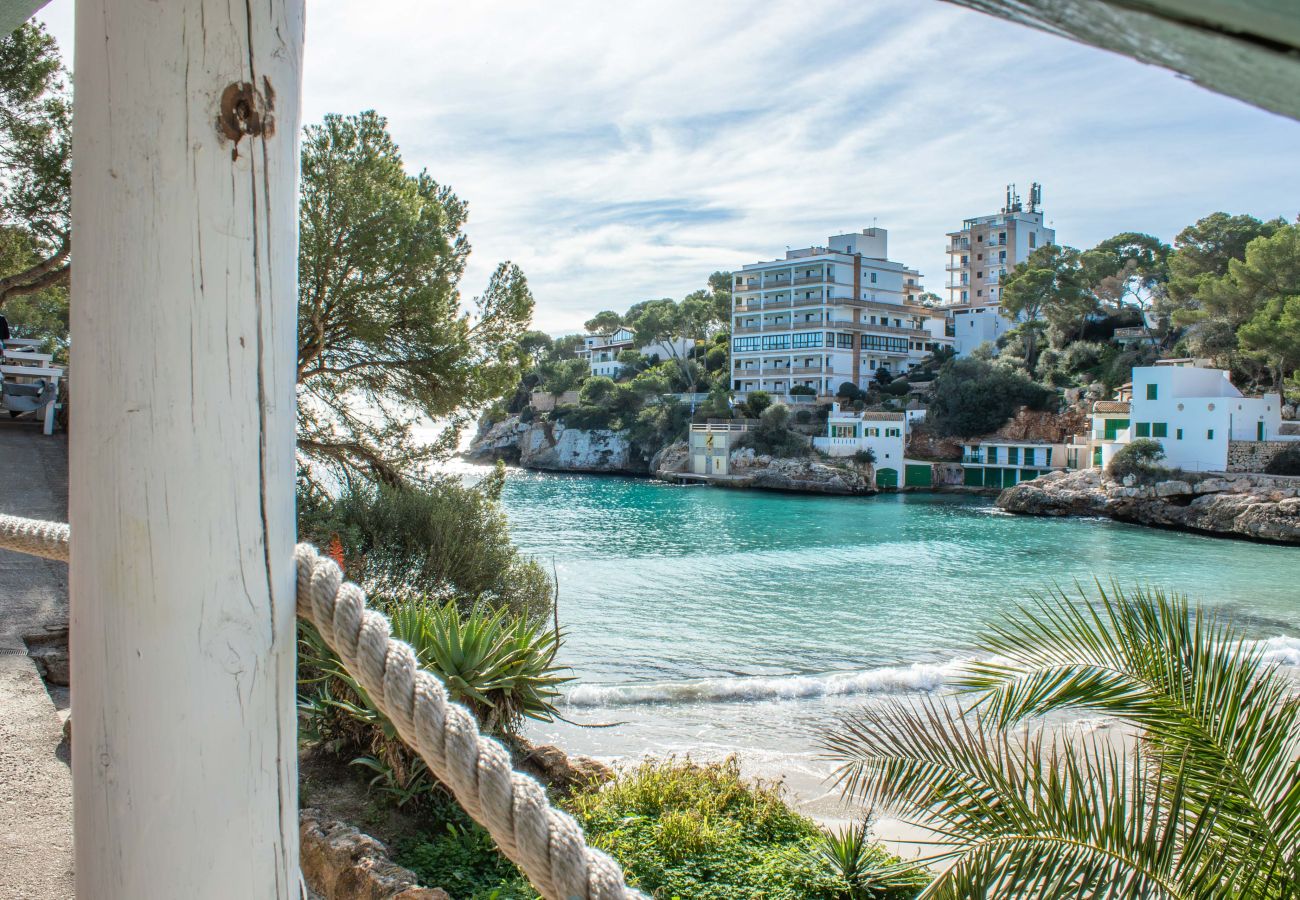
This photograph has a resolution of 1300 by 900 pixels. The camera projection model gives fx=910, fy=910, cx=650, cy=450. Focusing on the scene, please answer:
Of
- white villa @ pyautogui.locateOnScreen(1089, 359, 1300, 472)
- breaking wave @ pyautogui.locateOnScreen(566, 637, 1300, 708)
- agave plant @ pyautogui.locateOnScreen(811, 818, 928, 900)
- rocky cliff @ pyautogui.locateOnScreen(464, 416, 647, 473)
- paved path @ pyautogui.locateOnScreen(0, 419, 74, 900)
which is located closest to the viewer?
paved path @ pyautogui.locateOnScreen(0, 419, 74, 900)

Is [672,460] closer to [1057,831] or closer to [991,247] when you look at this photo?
[991,247]

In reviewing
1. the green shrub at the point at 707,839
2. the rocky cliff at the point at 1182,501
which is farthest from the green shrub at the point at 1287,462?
the green shrub at the point at 707,839

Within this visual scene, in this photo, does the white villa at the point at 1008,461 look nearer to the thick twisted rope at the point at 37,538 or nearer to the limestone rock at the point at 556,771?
the limestone rock at the point at 556,771

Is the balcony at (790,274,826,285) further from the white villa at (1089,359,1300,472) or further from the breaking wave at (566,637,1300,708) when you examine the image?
the breaking wave at (566,637,1300,708)

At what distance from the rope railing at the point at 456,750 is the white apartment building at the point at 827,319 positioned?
59695 millimetres

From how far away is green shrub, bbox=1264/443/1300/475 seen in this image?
118ft

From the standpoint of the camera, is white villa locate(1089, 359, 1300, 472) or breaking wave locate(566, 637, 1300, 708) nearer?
breaking wave locate(566, 637, 1300, 708)

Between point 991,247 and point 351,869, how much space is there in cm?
8149

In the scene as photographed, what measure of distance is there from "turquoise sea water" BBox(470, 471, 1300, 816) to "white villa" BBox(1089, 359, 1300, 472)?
15.6 feet

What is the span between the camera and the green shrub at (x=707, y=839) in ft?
16.0

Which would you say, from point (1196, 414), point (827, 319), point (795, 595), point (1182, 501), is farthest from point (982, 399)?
point (795, 595)

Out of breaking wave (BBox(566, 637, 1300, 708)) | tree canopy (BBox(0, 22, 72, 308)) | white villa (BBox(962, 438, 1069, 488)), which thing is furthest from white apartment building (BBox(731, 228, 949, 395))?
tree canopy (BBox(0, 22, 72, 308))

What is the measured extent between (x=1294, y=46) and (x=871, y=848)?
5.93 m

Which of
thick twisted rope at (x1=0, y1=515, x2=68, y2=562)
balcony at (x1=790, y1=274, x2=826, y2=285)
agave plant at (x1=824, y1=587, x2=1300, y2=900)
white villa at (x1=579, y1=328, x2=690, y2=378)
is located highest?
balcony at (x1=790, y1=274, x2=826, y2=285)
